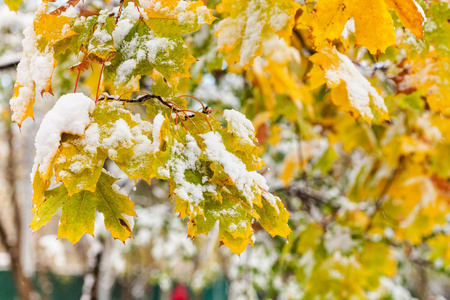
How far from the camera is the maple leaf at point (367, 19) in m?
0.86

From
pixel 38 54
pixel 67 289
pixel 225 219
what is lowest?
pixel 67 289

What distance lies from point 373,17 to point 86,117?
2.20 feet

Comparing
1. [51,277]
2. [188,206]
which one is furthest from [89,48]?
[51,277]

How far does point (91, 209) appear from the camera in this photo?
801mm

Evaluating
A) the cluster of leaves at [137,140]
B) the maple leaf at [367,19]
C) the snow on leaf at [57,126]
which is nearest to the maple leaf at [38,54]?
the cluster of leaves at [137,140]

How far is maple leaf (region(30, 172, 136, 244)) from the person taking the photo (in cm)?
78

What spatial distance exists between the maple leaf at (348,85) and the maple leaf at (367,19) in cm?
10

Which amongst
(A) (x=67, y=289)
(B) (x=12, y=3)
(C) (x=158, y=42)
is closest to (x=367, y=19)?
(C) (x=158, y=42)

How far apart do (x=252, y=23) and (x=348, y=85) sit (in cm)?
32

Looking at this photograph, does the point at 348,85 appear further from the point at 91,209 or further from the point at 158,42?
the point at 91,209

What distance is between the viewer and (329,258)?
3203 mm

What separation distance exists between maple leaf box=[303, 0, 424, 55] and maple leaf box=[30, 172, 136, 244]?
1.89ft

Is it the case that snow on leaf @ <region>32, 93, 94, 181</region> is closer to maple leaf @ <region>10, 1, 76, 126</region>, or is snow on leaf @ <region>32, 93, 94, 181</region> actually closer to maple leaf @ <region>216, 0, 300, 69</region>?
maple leaf @ <region>10, 1, 76, 126</region>

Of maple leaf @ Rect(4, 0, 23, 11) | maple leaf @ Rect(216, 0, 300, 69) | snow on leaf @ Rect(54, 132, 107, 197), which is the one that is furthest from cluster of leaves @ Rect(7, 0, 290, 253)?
maple leaf @ Rect(4, 0, 23, 11)
